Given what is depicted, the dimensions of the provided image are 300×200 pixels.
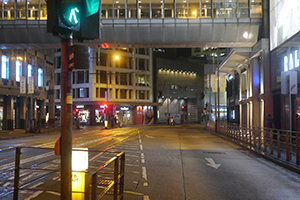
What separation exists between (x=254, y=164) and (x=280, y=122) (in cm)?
1132

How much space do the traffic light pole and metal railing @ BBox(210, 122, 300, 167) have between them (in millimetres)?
8800

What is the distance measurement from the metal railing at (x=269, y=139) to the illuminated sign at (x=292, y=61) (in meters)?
4.10

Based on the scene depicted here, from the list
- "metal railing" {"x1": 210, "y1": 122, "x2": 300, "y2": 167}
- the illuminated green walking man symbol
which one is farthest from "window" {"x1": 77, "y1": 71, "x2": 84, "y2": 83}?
the illuminated green walking man symbol

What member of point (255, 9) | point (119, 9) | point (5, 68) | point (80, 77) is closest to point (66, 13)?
point (119, 9)

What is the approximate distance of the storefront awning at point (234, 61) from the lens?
2797cm

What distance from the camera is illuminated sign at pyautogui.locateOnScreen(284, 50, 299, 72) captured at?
17.9m

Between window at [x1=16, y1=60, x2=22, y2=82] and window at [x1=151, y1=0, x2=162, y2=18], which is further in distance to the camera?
window at [x1=16, y1=60, x2=22, y2=82]

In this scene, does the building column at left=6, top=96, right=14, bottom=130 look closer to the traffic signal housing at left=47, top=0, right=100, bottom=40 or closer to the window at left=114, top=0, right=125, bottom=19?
the window at left=114, top=0, right=125, bottom=19

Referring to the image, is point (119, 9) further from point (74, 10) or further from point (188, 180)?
point (74, 10)

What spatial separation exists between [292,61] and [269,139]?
22.3 feet

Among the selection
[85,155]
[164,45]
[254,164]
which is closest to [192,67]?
[164,45]

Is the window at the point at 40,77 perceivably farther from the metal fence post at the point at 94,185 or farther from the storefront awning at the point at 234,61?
the metal fence post at the point at 94,185

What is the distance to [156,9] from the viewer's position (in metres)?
22.7

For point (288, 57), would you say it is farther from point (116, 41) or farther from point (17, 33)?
point (17, 33)
